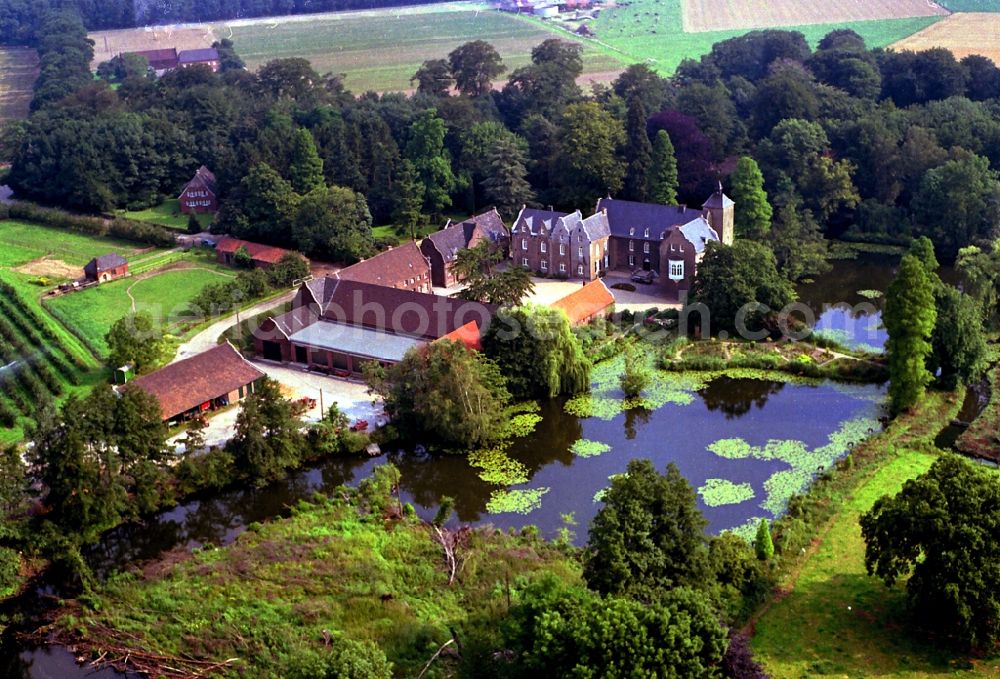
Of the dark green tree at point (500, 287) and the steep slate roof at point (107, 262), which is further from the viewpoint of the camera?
the steep slate roof at point (107, 262)

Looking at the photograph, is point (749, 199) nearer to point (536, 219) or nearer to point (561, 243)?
point (561, 243)

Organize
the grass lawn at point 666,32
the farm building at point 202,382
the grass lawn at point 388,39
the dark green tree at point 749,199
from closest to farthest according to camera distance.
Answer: the farm building at point 202,382
the dark green tree at point 749,199
the grass lawn at point 666,32
the grass lawn at point 388,39

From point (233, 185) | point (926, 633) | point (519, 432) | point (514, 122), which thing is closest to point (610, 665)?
point (926, 633)

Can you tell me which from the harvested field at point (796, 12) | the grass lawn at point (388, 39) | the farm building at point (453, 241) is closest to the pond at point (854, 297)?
the farm building at point (453, 241)

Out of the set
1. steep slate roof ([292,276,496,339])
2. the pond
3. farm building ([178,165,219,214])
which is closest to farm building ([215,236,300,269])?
farm building ([178,165,219,214])

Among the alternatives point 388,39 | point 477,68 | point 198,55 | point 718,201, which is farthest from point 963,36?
point 198,55

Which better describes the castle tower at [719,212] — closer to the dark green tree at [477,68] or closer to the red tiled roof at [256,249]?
the red tiled roof at [256,249]

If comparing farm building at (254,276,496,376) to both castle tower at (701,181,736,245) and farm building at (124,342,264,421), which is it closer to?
farm building at (124,342,264,421)
